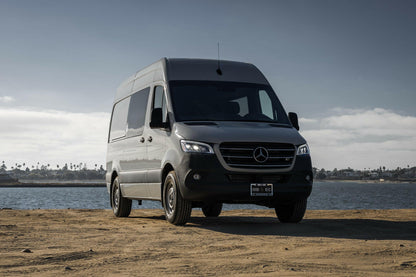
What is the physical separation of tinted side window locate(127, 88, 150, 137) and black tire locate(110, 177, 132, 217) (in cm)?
161

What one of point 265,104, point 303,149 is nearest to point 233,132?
point 303,149

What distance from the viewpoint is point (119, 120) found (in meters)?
13.9

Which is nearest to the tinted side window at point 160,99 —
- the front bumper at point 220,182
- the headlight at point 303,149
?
the front bumper at point 220,182

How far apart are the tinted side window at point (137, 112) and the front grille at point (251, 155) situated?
286cm

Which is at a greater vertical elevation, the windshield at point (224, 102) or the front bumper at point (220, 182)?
the windshield at point (224, 102)

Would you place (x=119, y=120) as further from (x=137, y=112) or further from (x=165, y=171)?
(x=165, y=171)

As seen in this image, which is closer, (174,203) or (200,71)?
(174,203)

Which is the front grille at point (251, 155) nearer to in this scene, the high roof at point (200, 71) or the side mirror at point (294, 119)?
the side mirror at point (294, 119)

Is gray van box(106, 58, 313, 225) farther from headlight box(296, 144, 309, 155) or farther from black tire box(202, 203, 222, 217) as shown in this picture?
black tire box(202, 203, 222, 217)

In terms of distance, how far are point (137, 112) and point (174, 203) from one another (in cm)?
298

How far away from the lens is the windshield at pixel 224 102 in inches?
399

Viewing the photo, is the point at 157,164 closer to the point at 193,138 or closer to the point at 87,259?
the point at 193,138

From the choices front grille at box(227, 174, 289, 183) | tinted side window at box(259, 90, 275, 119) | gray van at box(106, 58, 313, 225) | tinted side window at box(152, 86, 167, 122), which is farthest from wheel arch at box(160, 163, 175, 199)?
tinted side window at box(259, 90, 275, 119)

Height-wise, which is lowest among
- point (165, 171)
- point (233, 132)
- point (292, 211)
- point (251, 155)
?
→ point (292, 211)
